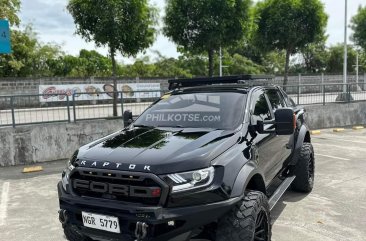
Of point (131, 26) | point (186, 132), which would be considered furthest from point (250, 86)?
point (131, 26)

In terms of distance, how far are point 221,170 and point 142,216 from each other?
76cm

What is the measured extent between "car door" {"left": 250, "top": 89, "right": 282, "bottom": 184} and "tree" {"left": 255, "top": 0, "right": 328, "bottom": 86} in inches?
496

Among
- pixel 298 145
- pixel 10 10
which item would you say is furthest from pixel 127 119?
pixel 10 10

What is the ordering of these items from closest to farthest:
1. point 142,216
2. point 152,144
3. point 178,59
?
point 142,216 < point 152,144 < point 178,59

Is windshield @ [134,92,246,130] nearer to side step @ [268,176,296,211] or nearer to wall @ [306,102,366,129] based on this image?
side step @ [268,176,296,211]

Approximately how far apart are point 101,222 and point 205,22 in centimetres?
1090

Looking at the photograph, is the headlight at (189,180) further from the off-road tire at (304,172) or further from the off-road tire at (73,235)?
the off-road tire at (304,172)

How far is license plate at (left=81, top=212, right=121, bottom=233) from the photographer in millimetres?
3029

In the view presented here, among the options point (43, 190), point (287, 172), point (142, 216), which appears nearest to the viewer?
point (142, 216)

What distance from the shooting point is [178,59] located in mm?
43125

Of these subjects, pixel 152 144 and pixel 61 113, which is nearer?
pixel 152 144

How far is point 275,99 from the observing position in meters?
5.32

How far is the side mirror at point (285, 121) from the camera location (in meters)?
3.93

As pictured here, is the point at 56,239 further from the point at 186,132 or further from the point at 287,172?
the point at 287,172
